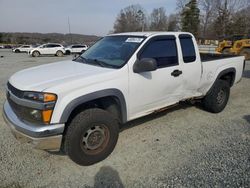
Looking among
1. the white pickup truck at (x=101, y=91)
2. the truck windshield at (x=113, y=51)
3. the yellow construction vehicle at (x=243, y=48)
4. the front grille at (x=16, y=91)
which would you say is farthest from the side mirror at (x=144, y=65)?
the yellow construction vehicle at (x=243, y=48)

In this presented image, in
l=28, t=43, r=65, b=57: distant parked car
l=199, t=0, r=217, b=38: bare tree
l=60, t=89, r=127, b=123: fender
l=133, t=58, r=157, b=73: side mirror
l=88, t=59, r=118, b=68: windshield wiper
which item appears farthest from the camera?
l=199, t=0, r=217, b=38: bare tree

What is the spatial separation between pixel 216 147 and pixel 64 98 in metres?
Answer: 2.63

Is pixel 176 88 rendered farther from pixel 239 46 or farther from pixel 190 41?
pixel 239 46

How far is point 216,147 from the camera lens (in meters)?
3.59

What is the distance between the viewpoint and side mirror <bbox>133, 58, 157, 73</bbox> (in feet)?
10.5

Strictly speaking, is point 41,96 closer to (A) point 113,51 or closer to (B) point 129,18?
(A) point 113,51

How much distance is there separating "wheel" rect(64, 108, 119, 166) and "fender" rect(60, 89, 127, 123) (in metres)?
0.18

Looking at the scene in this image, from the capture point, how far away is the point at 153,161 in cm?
321

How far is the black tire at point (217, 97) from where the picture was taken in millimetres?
4879

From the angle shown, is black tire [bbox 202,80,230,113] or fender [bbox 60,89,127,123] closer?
fender [bbox 60,89,127,123]

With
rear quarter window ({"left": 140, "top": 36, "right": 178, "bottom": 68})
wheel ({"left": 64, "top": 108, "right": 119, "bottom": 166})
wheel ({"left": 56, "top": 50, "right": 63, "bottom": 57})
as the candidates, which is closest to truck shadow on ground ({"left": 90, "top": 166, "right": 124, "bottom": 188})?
wheel ({"left": 64, "top": 108, "right": 119, "bottom": 166})

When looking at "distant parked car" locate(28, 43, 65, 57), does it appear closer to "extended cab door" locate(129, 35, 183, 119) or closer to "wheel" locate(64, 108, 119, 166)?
"extended cab door" locate(129, 35, 183, 119)

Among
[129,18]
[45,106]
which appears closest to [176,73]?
[45,106]

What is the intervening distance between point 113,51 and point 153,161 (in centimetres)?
196
